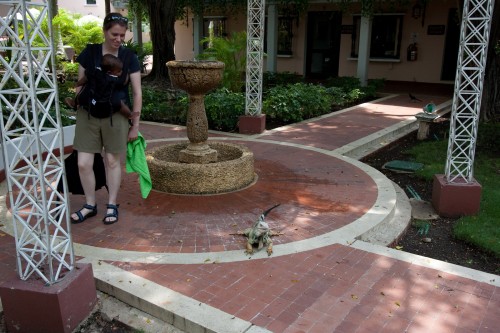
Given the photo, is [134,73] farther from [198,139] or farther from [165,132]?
[165,132]

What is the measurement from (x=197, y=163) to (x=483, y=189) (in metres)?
3.83

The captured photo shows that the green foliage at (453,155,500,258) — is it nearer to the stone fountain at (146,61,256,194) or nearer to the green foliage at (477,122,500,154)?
the green foliage at (477,122,500,154)

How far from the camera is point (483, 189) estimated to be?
6086 millimetres

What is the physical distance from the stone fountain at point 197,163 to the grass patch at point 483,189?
8.53 ft

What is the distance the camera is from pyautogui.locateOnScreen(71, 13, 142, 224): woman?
13.3ft

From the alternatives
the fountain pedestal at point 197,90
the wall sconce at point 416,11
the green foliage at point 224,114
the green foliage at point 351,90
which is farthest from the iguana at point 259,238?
the wall sconce at point 416,11

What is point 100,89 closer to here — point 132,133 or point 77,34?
point 132,133

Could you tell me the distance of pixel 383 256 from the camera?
13.4 ft

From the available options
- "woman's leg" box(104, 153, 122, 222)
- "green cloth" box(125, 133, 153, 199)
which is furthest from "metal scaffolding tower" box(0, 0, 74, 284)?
"green cloth" box(125, 133, 153, 199)

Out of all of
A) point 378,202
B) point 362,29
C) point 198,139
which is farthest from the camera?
point 362,29

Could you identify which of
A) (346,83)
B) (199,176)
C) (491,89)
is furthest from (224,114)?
(346,83)

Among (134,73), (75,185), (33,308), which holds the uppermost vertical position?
(134,73)

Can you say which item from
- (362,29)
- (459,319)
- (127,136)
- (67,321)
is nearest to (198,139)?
(127,136)

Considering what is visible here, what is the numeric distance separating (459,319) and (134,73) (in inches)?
133
